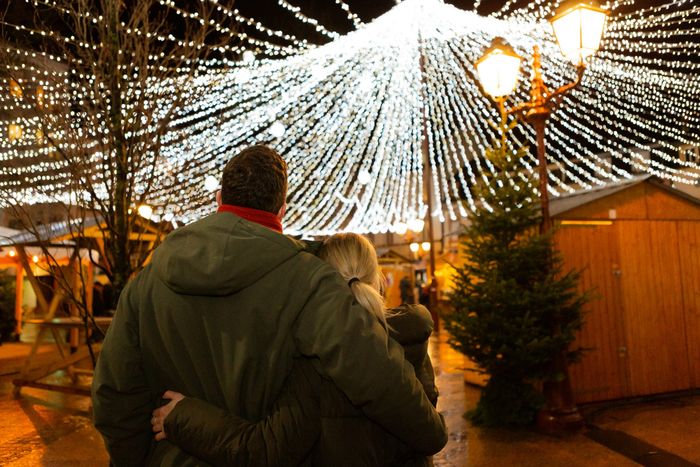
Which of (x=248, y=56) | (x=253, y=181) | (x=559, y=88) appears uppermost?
(x=248, y=56)

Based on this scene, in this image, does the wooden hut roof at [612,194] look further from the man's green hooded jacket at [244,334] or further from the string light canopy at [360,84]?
the man's green hooded jacket at [244,334]

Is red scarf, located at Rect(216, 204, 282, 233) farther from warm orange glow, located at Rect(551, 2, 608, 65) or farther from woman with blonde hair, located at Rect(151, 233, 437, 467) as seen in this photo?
warm orange glow, located at Rect(551, 2, 608, 65)

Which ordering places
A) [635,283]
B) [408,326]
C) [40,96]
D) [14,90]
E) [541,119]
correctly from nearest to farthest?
[408,326] < [14,90] < [40,96] < [541,119] < [635,283]

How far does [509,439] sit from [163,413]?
4891mm

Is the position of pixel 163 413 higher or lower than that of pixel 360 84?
lower

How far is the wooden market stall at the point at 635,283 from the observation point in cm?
680

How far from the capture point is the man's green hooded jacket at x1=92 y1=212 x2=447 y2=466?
1536 millimetres

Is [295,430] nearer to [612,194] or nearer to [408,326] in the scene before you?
[408,326]

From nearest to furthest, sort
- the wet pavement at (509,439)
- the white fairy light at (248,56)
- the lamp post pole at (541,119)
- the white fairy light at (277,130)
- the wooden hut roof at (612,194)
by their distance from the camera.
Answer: the wet pavement at (509,439)
the lamp post pole at (541,119)
the white fairy light at (248,56)
the wooden hut roof at (612,194)
the white fairy light at (277,130)

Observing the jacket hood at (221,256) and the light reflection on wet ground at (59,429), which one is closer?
the jacket hood at (221,256)

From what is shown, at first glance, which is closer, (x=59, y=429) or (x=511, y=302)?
(x=511, y=302)

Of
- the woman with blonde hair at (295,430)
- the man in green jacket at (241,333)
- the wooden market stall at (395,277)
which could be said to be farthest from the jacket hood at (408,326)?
the wooden market stall at (395,277)

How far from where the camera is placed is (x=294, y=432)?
163cm

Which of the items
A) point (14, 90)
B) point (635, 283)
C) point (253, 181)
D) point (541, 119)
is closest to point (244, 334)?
point (253, 181)
